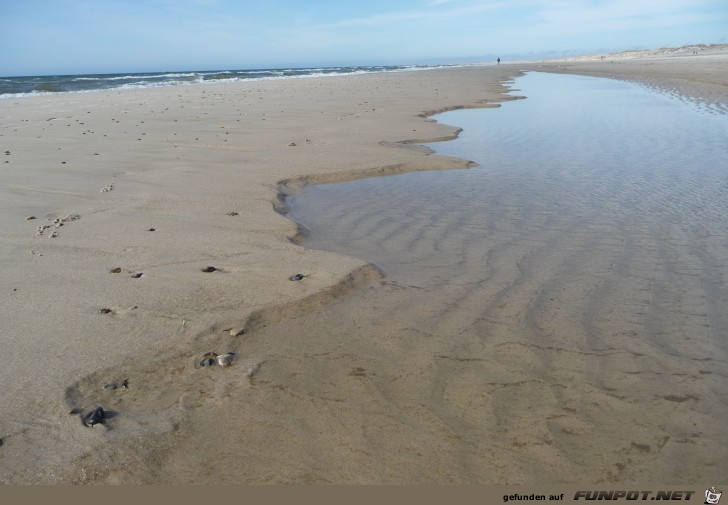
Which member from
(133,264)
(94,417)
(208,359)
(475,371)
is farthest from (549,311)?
(133,264)

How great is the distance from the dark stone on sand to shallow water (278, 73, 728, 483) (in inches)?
48.2

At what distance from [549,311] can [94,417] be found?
2.54 m

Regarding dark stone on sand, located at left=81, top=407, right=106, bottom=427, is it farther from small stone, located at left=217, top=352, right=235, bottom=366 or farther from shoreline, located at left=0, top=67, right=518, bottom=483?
small stone, located at left=217, top=352, right=235, bottom=366

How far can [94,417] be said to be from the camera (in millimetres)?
2336

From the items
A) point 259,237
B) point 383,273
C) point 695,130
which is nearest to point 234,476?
point 383,273

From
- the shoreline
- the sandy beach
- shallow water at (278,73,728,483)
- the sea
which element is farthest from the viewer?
the sea

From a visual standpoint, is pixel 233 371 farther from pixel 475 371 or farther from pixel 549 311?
pixel 549 311

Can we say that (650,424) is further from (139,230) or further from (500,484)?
(139,230)

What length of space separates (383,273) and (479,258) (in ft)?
2.69

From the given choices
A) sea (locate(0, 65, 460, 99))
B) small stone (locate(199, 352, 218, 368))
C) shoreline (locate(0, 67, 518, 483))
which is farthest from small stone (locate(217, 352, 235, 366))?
sea (locate(0, 65, 460, 99))

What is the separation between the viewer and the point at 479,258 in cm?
428

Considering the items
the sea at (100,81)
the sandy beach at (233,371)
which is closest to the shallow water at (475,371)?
the sandy beach at (233,371)

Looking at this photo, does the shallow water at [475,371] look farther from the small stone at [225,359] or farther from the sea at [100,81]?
the sea at [100,81]

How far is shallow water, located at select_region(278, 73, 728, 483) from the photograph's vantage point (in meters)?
2.25
